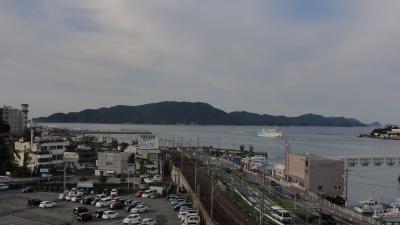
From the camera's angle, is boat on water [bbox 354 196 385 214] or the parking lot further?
boat on water [bbox 354 196 385 214]

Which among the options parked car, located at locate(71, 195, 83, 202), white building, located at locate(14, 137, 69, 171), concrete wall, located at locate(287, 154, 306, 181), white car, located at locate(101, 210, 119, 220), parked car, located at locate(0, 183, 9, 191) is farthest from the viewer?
white building, located at locate(14, 137, 69, 171)

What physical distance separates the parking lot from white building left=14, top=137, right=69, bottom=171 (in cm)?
1075

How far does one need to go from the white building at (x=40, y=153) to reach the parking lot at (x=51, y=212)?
35.3ft

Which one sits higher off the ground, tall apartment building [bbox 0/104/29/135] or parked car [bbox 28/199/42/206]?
tall apartment building [bbox 0/104/29/135]

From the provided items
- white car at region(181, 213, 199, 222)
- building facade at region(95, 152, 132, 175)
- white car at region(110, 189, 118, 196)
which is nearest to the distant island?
building facade at region(95, 152, 132, 175)

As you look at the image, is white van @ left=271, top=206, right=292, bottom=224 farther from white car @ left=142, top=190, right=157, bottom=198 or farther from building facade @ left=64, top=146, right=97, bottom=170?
building facade @ left=64, top=146, right=97, bottom=170

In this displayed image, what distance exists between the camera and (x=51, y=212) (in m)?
23.7

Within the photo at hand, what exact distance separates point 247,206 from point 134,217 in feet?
21.1

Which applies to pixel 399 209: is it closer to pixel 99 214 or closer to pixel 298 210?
pixel 298 210

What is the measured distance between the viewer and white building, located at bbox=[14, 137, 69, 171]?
40.0 meters

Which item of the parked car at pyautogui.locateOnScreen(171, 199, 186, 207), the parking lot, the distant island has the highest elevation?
the distant island

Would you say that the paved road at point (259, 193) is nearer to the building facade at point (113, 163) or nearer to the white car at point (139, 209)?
the white car at point (139, 209)

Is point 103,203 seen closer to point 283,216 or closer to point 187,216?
point 187,216

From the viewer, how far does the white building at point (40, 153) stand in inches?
1576
